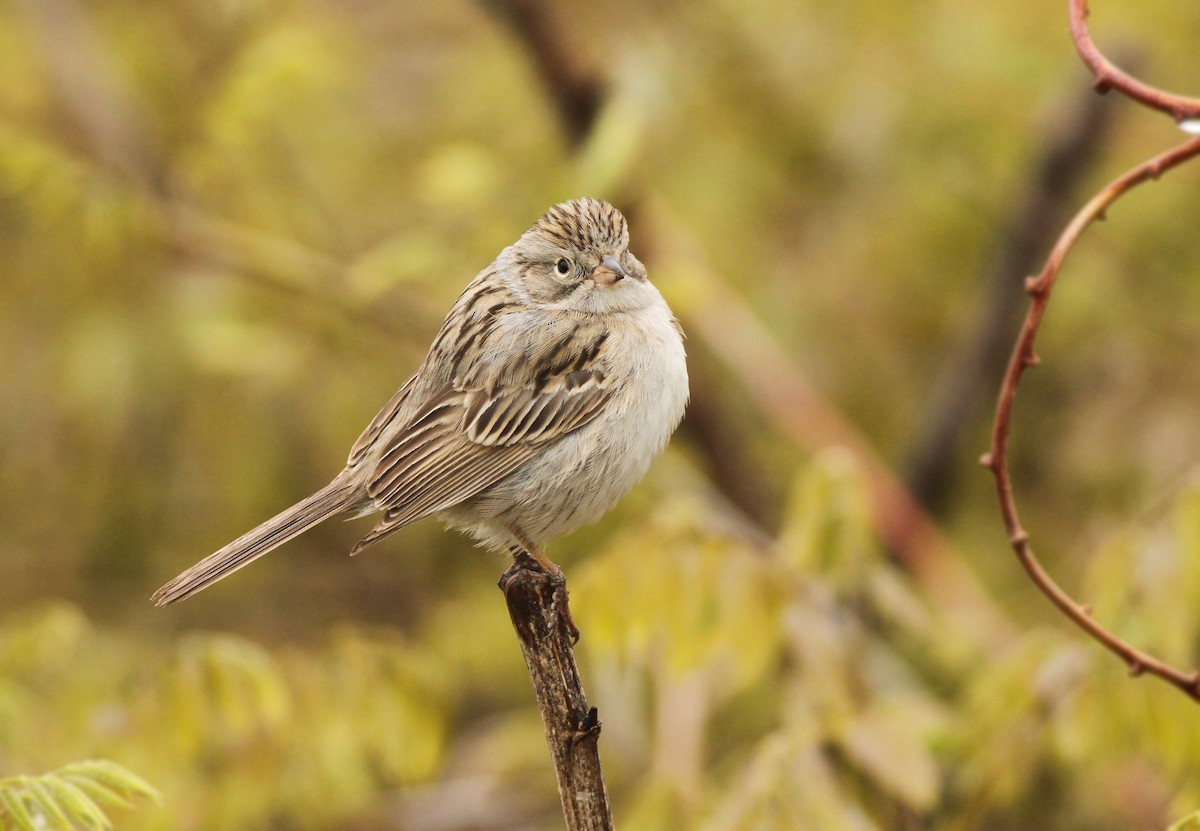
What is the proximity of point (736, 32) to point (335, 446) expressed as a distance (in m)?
3.03

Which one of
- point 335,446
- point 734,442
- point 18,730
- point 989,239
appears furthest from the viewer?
point 989,239

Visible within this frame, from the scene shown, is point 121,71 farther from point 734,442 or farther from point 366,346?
point 734,442

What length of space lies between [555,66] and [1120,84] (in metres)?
3.95

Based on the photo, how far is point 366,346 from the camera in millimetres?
7164

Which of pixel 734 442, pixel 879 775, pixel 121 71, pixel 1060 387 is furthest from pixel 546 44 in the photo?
pixel 879 775

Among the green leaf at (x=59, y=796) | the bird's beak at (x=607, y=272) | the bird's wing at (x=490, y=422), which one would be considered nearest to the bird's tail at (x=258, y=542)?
the bird's wing at (x=490, y=422)

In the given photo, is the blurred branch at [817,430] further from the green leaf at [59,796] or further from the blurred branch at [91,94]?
the green leaf at [59,796]

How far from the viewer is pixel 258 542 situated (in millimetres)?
3496

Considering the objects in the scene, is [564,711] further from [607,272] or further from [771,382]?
[771,382]

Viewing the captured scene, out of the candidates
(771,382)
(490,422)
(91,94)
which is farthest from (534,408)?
(91,94)

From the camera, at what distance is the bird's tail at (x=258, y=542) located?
316cm

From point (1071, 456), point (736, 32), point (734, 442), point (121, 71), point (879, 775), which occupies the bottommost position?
point (879, 775)

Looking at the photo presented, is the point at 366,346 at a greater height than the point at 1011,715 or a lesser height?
greater

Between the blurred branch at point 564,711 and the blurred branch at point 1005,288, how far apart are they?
473cm
